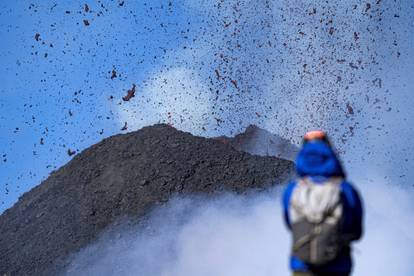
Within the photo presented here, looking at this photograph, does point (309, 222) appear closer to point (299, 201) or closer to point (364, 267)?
point (299, 201)

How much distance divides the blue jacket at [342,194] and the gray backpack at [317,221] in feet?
0.17

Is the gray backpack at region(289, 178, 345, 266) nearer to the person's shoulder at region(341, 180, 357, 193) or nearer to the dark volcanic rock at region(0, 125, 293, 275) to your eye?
the person's shoulder at region(341, 180, 357, 193)

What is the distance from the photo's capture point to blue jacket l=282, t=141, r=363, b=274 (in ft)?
13.1

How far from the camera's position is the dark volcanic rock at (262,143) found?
1032 inches

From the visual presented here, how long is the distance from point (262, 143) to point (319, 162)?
22857mm

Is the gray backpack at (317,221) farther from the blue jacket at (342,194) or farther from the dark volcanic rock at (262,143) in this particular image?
the dark volcanic rock at (262,143)

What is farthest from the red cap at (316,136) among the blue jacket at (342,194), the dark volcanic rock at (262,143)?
the dark volcanic rock at (262,143)

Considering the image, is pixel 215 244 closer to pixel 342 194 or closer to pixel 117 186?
pixel 117 186

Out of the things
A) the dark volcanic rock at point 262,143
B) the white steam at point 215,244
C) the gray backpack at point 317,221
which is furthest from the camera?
the dark volcanic rock at point 262,143

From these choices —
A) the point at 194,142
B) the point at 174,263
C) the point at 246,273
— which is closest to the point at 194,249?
the point at 174,263

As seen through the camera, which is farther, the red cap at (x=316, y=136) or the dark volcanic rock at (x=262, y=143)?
the dark volcanic rock at (x=262, y=143)

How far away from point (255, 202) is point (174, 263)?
11.9ft

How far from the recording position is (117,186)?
1903 centimetres

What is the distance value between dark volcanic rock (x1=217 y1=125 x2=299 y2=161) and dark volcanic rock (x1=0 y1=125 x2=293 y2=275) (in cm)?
558
